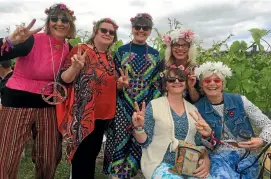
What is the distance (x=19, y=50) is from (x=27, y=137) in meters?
0.86

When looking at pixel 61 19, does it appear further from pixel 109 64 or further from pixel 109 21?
pixel 109 64

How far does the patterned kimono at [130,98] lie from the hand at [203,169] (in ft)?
2.93

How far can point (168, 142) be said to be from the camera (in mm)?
3344

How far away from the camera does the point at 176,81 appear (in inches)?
135

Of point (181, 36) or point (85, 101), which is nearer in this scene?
point (85, 101)

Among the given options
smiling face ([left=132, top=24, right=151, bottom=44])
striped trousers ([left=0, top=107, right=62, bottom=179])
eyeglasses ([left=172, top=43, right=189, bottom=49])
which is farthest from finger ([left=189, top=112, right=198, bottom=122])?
striped trousers ([left=0, top=107, right=62, bottom=179])

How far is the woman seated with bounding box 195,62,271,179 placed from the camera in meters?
3.29

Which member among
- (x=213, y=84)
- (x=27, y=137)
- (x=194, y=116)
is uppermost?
(x=213, y=84)

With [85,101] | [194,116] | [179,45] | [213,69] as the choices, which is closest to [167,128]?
[194,116]

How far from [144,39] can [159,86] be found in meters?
0.53

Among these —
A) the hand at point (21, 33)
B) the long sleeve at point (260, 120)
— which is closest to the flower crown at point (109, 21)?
the hand at point (21, 33)

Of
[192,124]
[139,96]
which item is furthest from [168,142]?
[139,96]

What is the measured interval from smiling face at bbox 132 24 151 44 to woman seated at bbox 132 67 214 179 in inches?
22.2

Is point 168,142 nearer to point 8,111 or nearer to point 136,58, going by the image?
point 136,58
